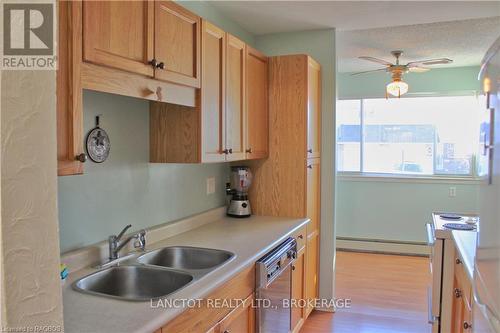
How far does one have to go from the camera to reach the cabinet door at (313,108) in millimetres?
3135

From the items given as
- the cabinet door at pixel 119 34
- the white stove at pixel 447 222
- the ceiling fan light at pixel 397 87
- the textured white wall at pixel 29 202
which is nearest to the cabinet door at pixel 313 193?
the white stove at pixel 447 222

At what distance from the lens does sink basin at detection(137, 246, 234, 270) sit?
2.10 m

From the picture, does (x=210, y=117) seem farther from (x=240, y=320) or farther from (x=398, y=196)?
(x=398, y=196)

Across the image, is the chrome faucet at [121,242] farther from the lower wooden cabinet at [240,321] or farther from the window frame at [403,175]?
the window frame at [403,175]

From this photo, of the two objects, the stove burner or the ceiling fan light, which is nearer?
the stove burner

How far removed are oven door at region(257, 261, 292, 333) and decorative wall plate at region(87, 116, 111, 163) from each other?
1.02 meters

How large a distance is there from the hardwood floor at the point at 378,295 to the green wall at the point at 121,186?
5.21 ft

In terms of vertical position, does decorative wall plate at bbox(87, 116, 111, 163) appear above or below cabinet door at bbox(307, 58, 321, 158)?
below

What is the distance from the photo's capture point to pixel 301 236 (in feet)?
9.64

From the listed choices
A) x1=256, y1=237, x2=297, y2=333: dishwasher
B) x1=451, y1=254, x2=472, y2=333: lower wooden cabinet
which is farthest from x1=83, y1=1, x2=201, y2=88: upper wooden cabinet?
x1=451, y1=254, x2=472, y2=333: lower wooden cabinet

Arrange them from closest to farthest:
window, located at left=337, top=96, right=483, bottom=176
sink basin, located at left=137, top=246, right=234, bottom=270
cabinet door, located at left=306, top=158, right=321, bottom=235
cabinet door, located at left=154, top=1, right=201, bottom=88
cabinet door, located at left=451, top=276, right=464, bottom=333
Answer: cabinet door, located at left=154, top=1, right=201, bottom=88 → sink basin, located at left=137, top=246, right=234, bottom=270 → cabinet door, located at left=451, top=276, right=464, bottom=333 → cabinet door, located at left=306, top=158, right=321, bottom=235 → window, located at left=337, top=96, right=483, bottom=176

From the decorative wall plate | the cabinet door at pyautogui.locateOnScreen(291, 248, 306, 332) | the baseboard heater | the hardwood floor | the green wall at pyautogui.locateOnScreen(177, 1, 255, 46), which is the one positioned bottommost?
the hardwood floor

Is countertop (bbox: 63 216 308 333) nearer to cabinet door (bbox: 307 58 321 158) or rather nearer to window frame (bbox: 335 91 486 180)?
cabinet door (bbox: 307 58 321 158)

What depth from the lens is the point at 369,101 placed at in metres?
5.67
